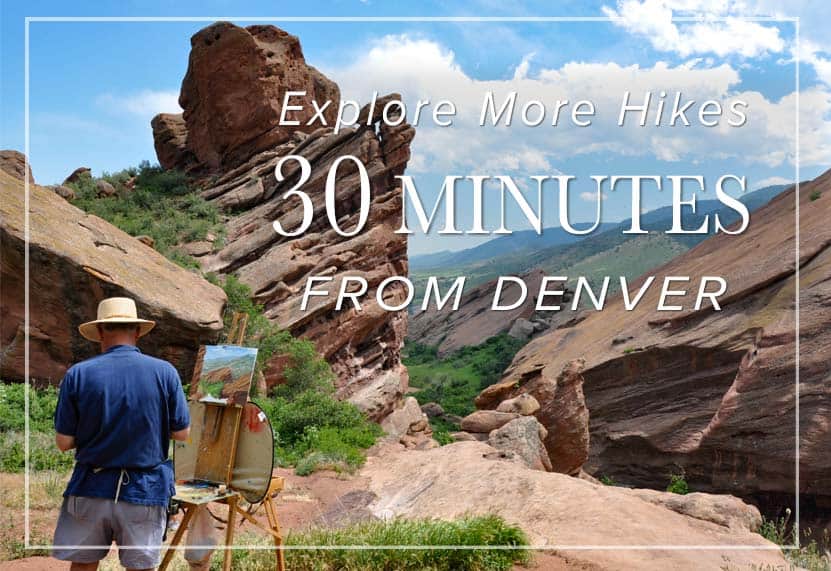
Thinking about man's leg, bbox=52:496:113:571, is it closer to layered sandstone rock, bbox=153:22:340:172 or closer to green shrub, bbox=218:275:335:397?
green shrub, bbox=218:275:335:397

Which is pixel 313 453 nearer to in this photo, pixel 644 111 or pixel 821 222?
pixel 644 111

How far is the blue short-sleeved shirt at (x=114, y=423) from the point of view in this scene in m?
3.73

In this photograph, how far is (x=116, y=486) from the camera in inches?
148

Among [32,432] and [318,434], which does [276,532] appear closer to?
[32,432]

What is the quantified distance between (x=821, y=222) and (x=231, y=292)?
16.3 metres

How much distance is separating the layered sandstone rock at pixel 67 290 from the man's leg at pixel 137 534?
8239 millimetres

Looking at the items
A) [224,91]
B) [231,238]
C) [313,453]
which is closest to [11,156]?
[231,238]

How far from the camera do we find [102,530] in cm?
379

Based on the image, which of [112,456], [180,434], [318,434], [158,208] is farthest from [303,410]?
[158,208]

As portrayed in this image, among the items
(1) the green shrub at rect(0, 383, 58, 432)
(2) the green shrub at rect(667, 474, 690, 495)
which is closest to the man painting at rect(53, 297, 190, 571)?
(1) the green shrub at rect(0, 383, 58, 432)

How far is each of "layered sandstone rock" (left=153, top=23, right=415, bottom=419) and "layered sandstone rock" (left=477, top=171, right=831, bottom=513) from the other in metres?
4.49

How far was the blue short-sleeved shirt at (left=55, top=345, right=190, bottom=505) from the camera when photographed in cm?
373

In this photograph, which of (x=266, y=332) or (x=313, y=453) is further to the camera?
(x=266, y=332)

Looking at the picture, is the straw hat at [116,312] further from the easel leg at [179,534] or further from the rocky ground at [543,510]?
the rocky ground at [543,510]
